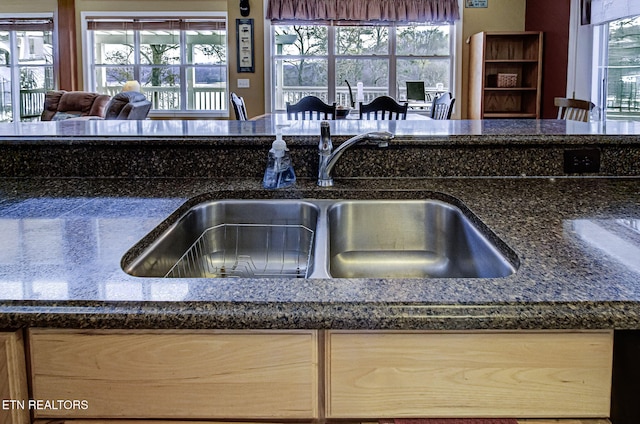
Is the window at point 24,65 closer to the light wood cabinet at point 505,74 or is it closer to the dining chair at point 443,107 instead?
the dining chair at point 443,107

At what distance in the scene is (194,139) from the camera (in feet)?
5.13

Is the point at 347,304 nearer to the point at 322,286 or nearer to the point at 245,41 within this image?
the point at 322,286

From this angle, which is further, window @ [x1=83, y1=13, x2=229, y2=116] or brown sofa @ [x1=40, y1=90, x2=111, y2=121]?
window @ [x1=83, y1=13, x2=229, y2=116]

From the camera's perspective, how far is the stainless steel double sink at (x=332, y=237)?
134 centimetres

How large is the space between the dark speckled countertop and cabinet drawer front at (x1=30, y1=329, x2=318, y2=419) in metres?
0.03

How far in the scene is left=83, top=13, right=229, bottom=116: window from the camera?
7520 mm

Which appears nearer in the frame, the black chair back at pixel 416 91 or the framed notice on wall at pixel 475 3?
the black chair back at pixel 416 91

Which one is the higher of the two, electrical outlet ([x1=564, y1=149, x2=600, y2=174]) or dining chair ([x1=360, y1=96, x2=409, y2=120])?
dining chair ([x1=360, y1=96, x2=409, y2=120])

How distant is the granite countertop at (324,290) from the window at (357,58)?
6.31 metres

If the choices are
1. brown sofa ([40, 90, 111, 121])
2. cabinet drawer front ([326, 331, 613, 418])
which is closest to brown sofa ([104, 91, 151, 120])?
brown sofa ([40, 90, 111, 121])

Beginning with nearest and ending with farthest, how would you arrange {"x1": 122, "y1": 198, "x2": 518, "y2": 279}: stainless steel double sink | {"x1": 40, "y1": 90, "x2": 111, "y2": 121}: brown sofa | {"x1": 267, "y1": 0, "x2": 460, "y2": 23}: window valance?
{"x1": 122, "y1": 198, "x2": 518, "y2": 279}: stainless steel double sink, {"x1": 40, "y1": 90, "x2": 111, "y2": 121}: brown sofa, {"x1": 267, "y1": 0, "x2": 460, "y2": 23}: window valance

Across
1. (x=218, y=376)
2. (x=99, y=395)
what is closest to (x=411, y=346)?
(x=218, y=376)

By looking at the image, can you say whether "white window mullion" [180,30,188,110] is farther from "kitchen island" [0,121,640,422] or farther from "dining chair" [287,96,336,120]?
"kitchen island" [0,121,640,422]

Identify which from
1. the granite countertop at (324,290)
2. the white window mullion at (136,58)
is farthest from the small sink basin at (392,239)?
the white window mullion at (136,58)
